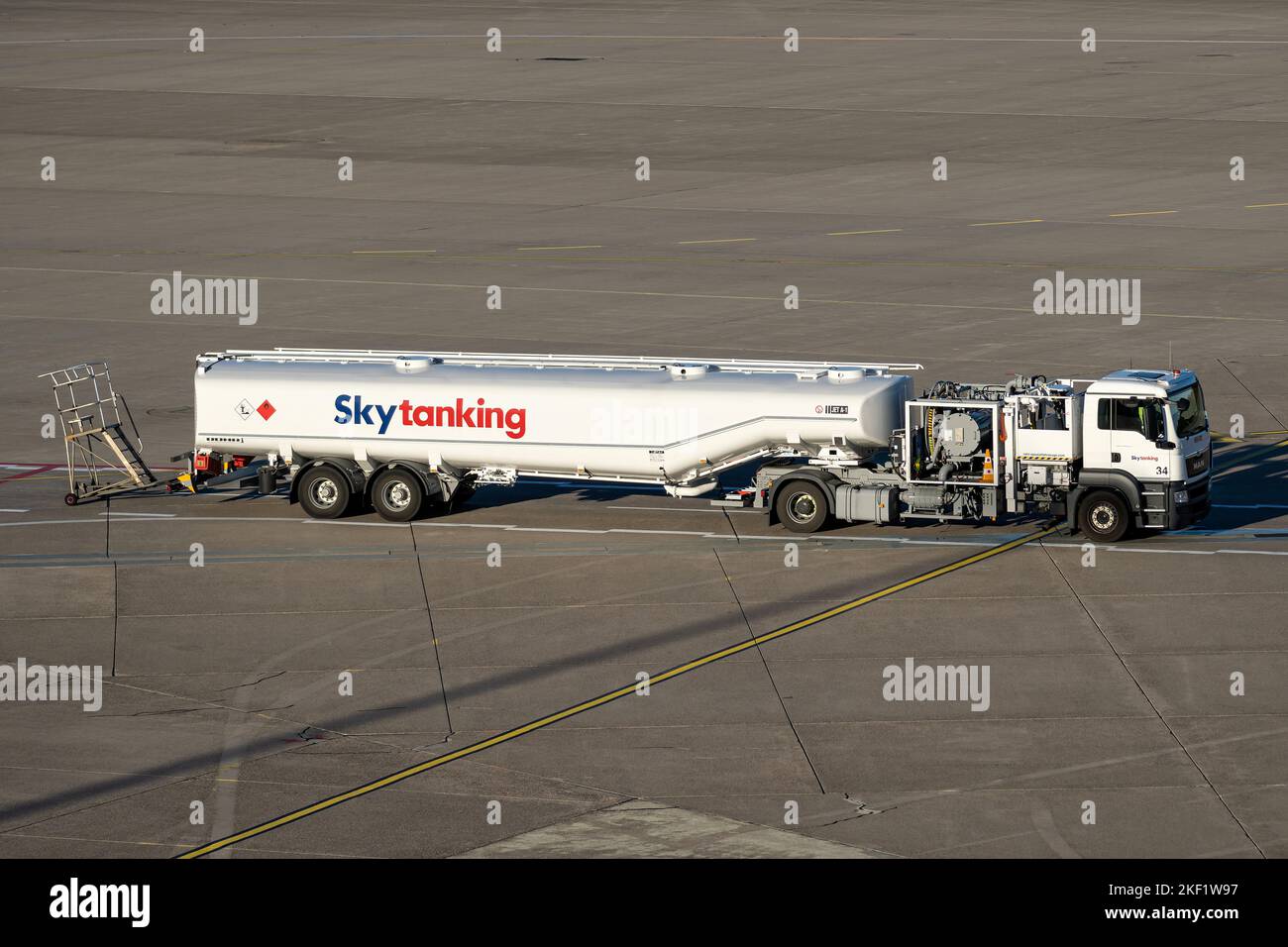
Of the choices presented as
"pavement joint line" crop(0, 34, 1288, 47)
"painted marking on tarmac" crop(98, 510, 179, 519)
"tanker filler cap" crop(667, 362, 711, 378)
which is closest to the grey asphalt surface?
"painted marking on tarmac" crop(98, 510, 179, 519)

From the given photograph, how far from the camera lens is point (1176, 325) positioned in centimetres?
5834

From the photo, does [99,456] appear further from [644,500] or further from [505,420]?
[644,500]

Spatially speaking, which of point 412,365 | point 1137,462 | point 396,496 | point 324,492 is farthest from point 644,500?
point 1137,462

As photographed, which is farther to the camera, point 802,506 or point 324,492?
point 324,492

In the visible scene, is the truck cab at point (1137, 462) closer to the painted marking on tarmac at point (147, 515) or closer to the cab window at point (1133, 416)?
the cab window at point (1133, 416)

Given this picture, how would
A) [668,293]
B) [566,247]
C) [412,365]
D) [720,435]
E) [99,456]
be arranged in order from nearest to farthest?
[720,435], [412,365], [99,456], [668,293], [566,247]

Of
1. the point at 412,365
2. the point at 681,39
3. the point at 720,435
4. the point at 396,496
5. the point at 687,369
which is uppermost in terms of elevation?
the point at 681,39

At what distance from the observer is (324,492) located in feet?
142

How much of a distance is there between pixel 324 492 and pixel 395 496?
1747mm

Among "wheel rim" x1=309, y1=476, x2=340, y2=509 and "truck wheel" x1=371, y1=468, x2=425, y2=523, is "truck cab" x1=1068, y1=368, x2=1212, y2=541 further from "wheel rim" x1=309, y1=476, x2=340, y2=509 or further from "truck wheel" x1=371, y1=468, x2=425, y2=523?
"wheel rim" x1=309, y1=476, x2=340, y2=509

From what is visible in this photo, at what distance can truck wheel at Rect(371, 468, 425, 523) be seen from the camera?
42.4 m

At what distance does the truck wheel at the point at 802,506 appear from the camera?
4066 cm
